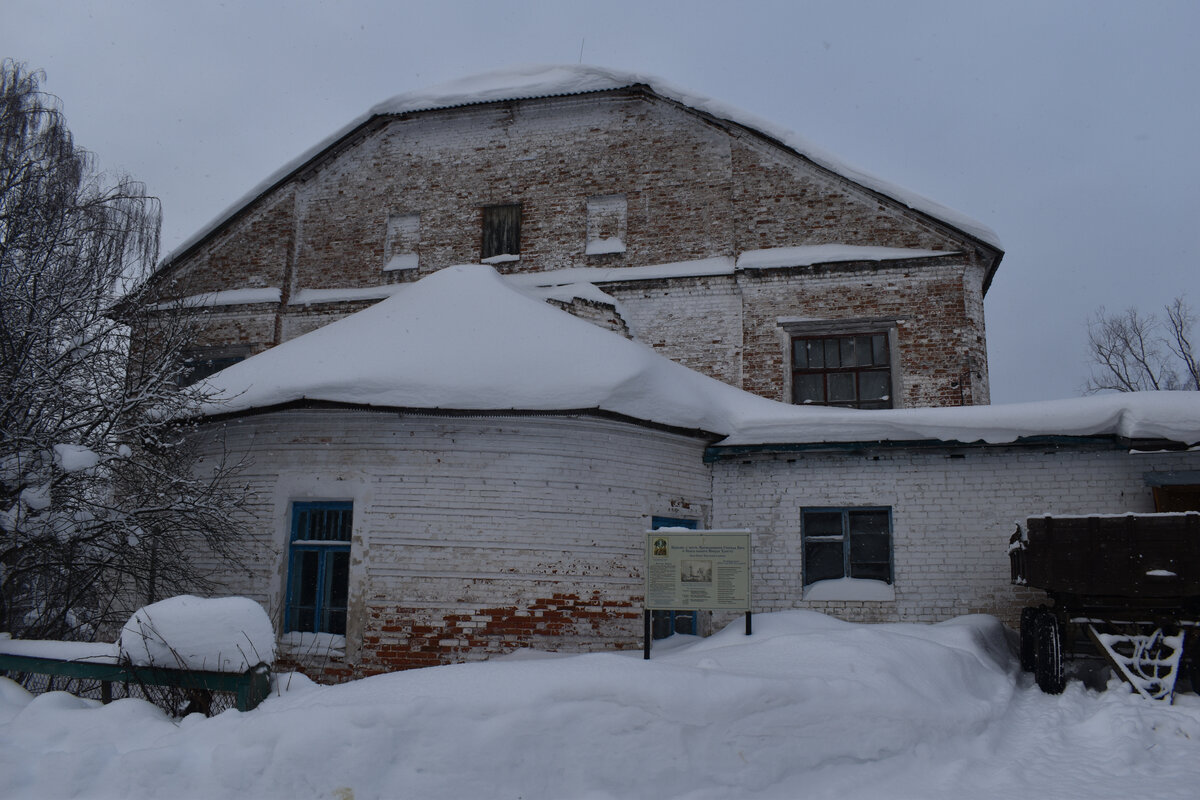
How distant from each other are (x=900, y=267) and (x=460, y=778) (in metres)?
10.6

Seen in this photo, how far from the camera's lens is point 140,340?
977 centimetres

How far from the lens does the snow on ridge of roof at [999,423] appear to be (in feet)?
29.5

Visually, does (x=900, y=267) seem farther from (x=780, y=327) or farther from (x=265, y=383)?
(x=265, y=383)

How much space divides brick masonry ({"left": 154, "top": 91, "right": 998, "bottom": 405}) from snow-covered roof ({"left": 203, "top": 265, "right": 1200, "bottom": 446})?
239 cm

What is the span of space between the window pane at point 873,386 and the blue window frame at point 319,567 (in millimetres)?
7684

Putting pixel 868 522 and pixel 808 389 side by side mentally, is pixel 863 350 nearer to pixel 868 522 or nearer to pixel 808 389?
pixel 808 389

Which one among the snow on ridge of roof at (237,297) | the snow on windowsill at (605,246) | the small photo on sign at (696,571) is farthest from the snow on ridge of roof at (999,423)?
the snow on ridge of roof at (237,297)

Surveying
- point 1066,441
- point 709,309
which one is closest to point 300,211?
point 709,309

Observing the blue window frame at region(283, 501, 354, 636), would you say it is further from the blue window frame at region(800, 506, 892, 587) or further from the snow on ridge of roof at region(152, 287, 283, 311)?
the snow on ridge of roof at region(152, 287, 283, 311)

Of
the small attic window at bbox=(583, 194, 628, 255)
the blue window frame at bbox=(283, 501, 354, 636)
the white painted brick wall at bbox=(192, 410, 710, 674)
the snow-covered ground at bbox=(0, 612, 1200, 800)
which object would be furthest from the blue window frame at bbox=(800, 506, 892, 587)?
the small attic window at bbox=(583, 194, 628, 255)

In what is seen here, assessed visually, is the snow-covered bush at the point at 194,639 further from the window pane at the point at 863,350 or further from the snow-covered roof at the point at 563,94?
the snow-covered roof at the point at 563,94

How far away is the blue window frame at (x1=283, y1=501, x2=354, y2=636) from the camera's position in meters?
8.91

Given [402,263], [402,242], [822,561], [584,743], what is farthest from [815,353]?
[584,743]

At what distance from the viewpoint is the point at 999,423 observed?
958cm
